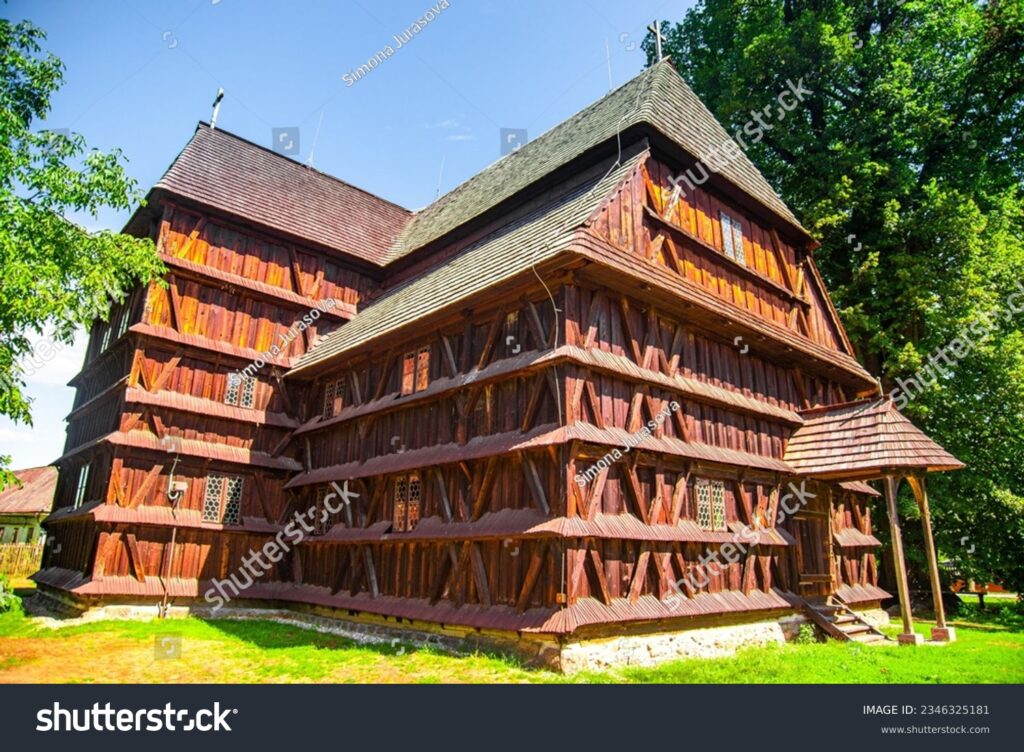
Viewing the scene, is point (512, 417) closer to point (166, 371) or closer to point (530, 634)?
point (530, 634)

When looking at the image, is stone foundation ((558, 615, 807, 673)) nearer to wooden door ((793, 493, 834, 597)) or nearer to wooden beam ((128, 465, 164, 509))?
wooden door ((793, 493, 834, 597))

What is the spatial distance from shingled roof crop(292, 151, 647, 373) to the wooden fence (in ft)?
71.3

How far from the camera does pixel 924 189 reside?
2116 cm

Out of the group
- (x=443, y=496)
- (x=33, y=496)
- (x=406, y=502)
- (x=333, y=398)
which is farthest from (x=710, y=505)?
(x=33, y=496)

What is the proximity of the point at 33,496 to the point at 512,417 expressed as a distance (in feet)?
126

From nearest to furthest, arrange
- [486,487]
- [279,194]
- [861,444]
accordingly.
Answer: [486,487] < [861,444] < [279,194]

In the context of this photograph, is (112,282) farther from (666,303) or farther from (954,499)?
(954,499)

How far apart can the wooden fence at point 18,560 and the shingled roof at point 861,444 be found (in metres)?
33.2

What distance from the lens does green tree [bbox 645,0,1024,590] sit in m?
19.8

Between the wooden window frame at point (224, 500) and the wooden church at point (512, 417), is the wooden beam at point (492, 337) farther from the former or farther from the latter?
the wooden window frame at point (224, 500)

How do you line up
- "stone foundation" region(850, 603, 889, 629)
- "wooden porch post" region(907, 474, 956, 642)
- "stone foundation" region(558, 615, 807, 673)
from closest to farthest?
"stone foundation" region(558, 615, 807, 673), "wooden porch post" region(907, 474, 956, 642), "stone foundation" region(850, 603, 889, 629)

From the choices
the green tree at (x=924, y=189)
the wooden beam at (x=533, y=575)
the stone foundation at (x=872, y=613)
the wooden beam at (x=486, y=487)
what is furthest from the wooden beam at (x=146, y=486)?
the green tree at (x=924, y=189)

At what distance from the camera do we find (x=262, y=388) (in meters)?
19.1

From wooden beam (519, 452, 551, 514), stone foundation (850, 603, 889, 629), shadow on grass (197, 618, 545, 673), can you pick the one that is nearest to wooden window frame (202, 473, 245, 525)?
shadow on grass (197, 618, 545, 673)
